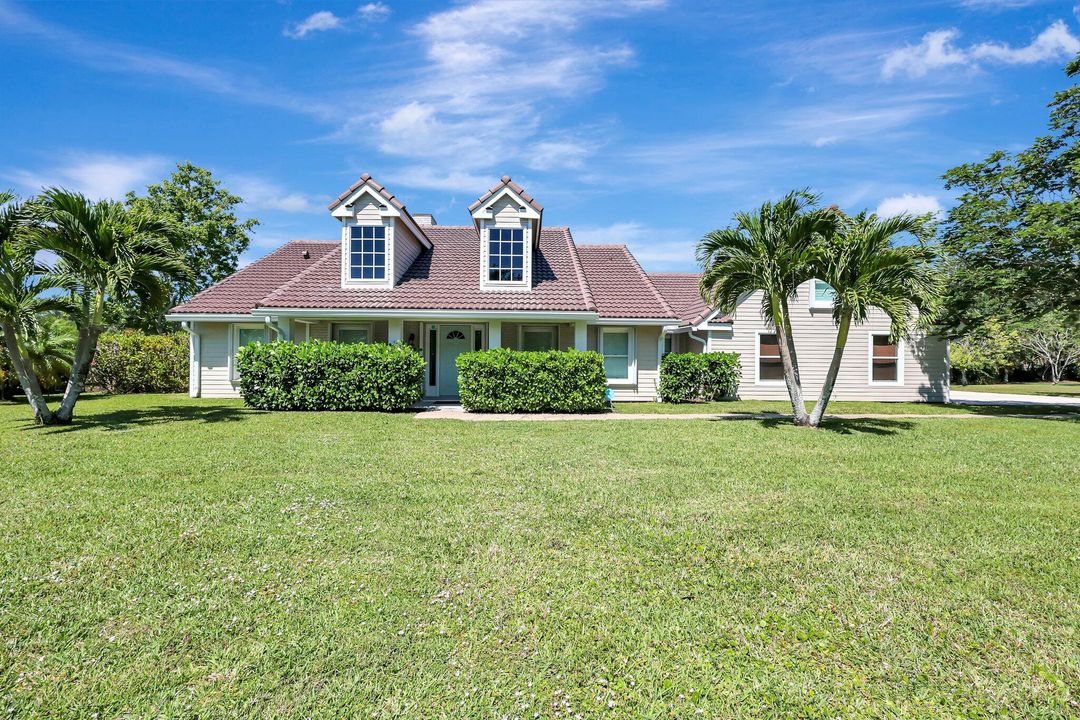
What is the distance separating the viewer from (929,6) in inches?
420

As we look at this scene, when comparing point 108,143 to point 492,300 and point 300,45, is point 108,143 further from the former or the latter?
point 492,300

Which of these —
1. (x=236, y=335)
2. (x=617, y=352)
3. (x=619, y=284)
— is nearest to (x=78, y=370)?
(x=236, y=335)

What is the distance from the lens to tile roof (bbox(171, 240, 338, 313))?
60.3 ft

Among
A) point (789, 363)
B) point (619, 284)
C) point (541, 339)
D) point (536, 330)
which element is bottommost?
point (789, 363)

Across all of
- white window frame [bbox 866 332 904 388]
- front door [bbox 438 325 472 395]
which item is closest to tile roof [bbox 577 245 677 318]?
front door [bbox 438 325 472 395]

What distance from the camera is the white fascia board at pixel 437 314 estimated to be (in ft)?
51.7

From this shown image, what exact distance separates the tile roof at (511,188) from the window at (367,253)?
3.03 metres

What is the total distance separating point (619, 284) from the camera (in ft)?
65.6

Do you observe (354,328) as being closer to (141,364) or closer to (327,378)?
(327,378)

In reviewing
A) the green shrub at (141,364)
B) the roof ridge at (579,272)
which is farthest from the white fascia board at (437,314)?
the green shrub at (141,364)

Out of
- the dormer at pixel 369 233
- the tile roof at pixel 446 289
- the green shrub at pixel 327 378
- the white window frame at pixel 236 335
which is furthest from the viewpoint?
the white window frame at pixel 236 335

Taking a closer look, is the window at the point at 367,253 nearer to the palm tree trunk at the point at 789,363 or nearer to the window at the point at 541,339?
the window at the point at 541,339

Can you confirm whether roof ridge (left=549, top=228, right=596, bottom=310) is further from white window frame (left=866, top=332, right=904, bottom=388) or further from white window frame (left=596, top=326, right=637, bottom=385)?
white window frame (left=866, top=332, right=904, bottom=388)

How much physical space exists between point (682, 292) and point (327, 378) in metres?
16.2
